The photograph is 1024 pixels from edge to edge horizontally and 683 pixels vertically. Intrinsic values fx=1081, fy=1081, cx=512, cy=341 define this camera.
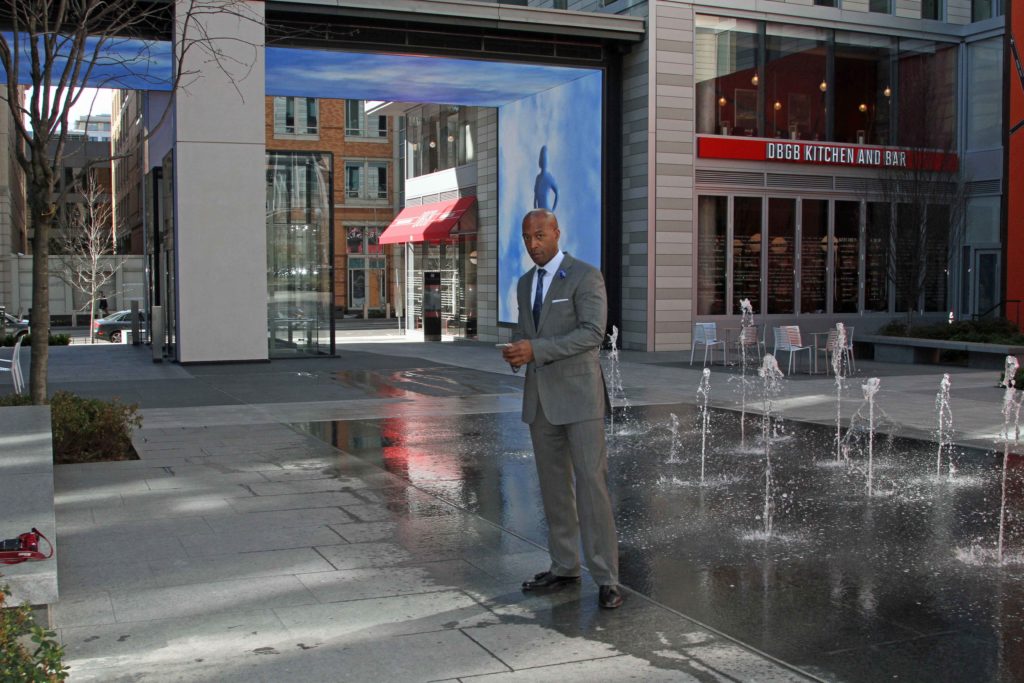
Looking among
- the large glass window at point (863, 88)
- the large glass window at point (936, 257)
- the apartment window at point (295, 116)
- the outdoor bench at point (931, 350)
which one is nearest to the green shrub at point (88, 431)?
the outdoor bench at point (931, 350)

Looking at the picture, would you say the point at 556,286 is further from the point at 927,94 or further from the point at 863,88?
the point at 863,88

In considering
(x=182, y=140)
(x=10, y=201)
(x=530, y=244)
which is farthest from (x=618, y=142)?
(x=10, y=201)

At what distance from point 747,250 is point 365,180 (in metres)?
40.3

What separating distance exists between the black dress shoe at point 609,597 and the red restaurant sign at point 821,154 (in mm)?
20354

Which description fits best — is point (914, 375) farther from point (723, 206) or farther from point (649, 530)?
point (649, 530)

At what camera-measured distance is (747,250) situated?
1011 inches

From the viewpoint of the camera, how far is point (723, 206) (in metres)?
25.3

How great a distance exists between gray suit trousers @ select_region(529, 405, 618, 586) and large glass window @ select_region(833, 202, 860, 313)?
2247cm

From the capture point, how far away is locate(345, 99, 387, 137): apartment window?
204ft

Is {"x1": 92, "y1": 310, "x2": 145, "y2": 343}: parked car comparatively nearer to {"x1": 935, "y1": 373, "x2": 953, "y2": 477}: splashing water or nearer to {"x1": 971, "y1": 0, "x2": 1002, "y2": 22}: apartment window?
{"x1": 971, "y1": 0, "x2": 1002, "y2": 22}: apartment window

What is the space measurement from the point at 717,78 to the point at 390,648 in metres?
22.2

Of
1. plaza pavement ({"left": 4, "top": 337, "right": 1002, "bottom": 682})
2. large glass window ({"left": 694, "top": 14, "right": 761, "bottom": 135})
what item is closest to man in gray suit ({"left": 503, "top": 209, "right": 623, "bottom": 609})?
plaza pavement ({"left": 4, "top": 337, "right": 1002, "bottom": 682})

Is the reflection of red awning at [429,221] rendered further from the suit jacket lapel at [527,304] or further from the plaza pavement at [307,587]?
the suit jacket lapel at [527,304]

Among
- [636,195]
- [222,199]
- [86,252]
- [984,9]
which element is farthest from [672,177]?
[86,252]
